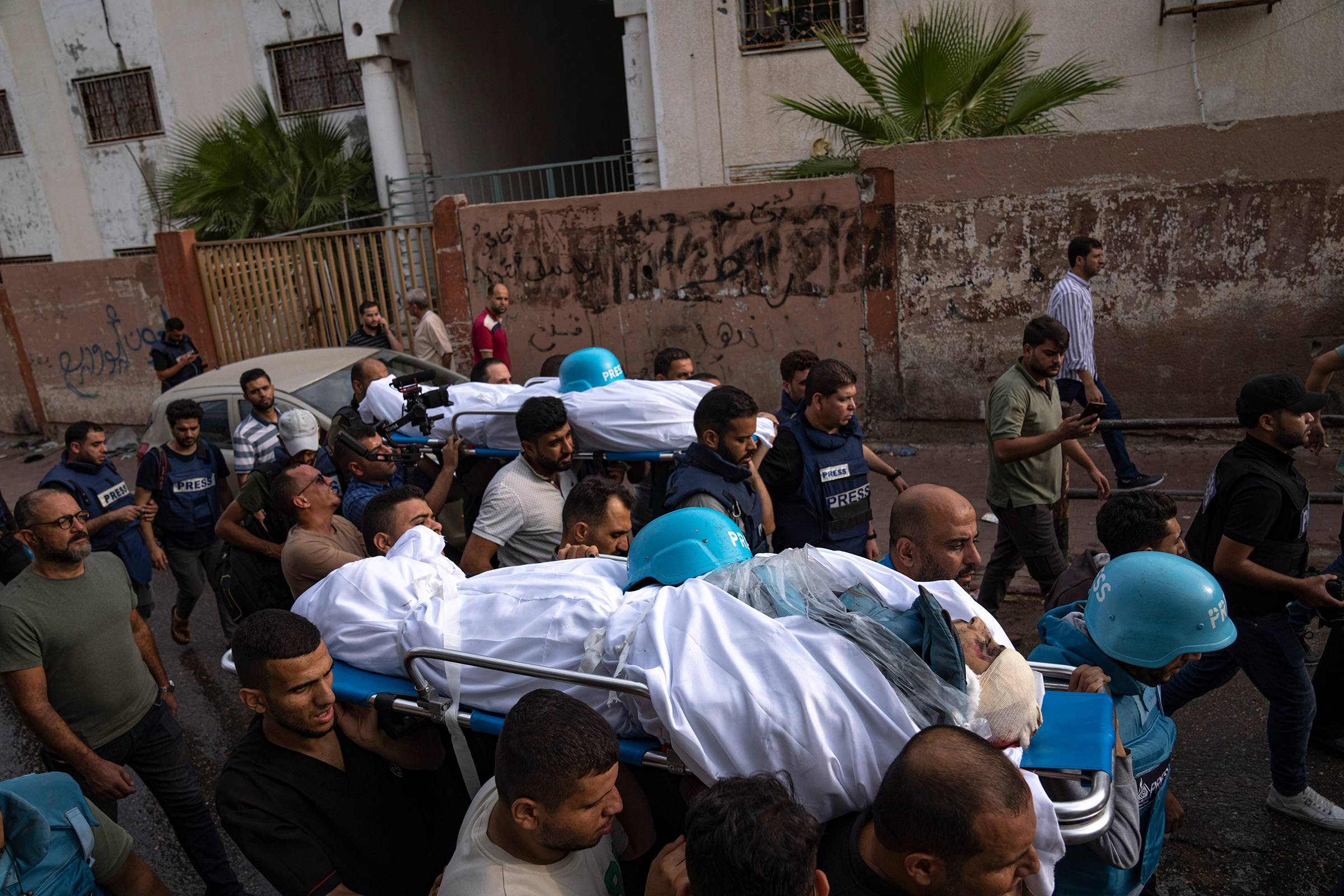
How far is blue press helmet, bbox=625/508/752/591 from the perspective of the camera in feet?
7.57

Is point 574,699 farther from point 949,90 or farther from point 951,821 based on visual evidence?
point 949,90

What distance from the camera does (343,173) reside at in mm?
13492

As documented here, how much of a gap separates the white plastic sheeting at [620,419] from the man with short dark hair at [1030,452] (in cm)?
116

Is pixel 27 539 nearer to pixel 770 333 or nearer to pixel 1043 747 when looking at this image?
pixel 1043 747

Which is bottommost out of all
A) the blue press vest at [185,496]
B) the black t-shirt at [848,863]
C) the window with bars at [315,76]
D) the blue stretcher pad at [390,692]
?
the blue press vest at [185,496]

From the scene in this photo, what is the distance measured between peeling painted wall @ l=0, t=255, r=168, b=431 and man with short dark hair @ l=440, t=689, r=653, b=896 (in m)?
11.4

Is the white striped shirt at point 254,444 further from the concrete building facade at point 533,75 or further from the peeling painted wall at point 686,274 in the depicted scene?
the concrete building facade at point 533,75

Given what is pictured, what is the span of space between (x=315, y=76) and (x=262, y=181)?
3.05m

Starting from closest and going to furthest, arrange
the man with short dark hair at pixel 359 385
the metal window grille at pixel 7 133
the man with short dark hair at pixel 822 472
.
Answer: the man with short dark hair at pixel 822 472 < the man with short dark hair at pixel 359 385 < the metal window grille at pixel 7 133

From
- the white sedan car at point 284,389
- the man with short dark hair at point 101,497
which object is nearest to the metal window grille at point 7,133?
the white sedan car at point 284,389

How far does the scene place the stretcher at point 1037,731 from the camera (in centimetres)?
171

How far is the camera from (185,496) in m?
5.26

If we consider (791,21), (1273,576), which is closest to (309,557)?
(1273,576)

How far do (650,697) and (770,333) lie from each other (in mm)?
6999
